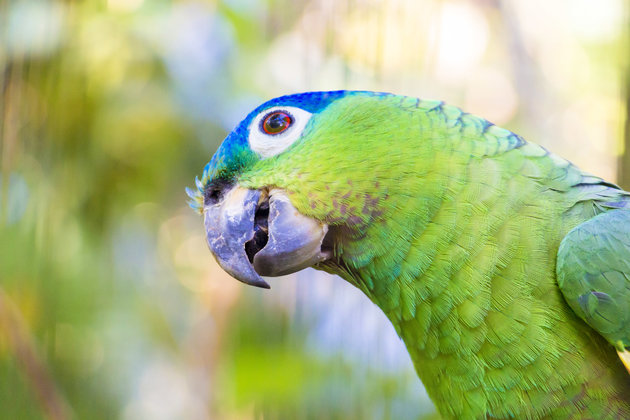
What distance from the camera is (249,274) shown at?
0.90 metres

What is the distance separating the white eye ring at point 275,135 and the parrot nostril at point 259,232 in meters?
0.10

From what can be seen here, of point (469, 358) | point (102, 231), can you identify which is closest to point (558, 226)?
point (469, 358)

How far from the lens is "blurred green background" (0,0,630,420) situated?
1651 mm

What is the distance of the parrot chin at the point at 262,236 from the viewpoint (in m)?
0.90

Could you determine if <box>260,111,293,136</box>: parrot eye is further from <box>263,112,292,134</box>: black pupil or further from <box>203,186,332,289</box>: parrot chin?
<box>203,186,332,289</box>: parrot chin

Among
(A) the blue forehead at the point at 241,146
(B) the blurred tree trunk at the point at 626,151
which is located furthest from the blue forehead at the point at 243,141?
(B) the blurred tree trunk at the point at 626,151

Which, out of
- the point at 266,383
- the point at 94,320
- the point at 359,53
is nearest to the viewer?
the point at 359,53

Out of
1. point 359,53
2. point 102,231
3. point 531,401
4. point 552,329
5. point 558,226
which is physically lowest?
point 102,231

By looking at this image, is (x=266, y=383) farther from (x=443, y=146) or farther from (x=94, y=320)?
(x=443, y=146)

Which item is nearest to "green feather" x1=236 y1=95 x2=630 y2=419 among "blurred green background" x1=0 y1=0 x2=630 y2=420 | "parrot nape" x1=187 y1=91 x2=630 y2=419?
"parrot nape" x1=187 y1=91 x2=630 y2=419

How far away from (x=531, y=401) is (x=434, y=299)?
0.77 feet

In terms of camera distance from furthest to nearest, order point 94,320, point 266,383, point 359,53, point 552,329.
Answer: point 94,320
point 266,383
point 359,53
point 552,329

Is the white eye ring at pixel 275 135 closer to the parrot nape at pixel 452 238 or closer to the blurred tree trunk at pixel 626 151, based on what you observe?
the parrot nape at pixel 452 238

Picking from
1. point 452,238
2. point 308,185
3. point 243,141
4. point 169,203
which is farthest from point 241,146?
point 169,203
